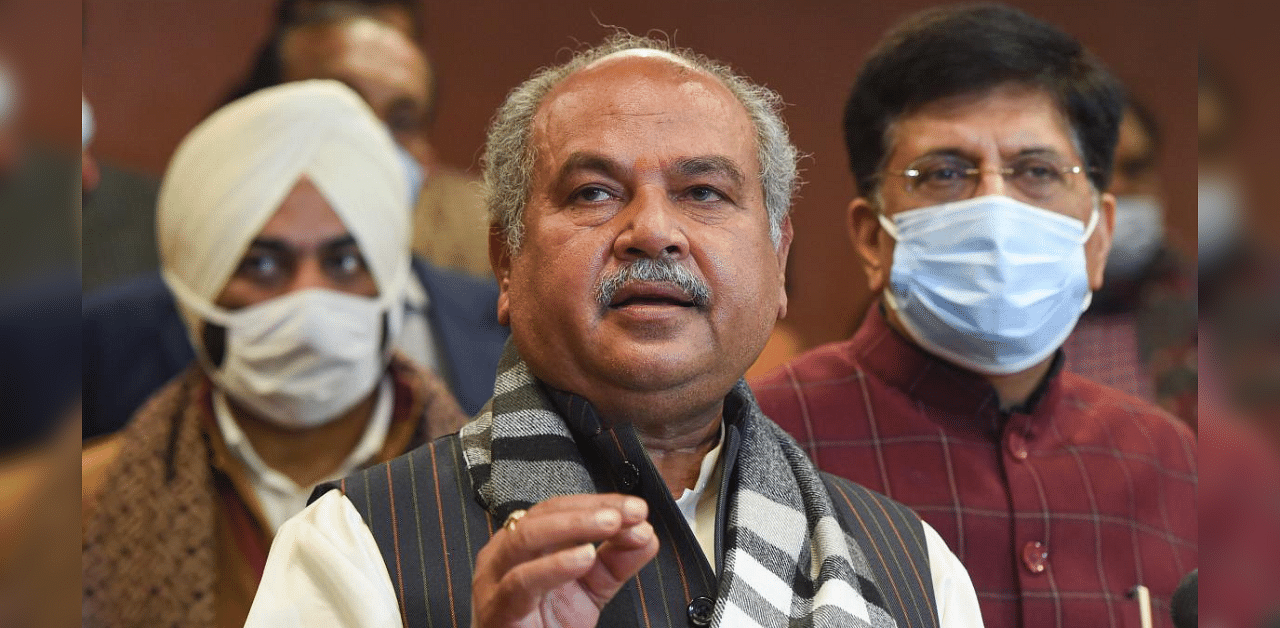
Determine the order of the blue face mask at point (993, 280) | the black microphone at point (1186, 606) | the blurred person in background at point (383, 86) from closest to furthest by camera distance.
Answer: the black microphone at point (1186, 606) → the blue face mask at point (993, 280) → the blurred person in background at point (383, 86)

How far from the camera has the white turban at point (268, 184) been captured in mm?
3225

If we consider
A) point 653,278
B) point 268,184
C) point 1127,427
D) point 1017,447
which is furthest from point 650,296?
point 268,184

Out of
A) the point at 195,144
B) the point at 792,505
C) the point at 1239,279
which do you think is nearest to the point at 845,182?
the point at 195,144

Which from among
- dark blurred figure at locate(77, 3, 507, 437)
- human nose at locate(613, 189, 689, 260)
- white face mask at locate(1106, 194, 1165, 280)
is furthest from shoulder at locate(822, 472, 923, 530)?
white face mask at locate(1106, 194, 1165, 280)

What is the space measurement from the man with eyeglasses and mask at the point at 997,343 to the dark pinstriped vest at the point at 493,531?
0.65m

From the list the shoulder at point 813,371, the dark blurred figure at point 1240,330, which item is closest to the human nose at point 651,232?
the dark blurred figure at point 1240,330

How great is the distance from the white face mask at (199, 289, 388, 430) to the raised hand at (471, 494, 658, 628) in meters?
1.76

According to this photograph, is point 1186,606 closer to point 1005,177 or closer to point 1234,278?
point 1005,177

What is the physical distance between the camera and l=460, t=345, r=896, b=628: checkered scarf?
180 cm

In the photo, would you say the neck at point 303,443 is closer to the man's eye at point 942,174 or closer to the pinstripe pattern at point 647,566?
the pinstripe pattern at point 647,566

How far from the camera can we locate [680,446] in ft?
6.72

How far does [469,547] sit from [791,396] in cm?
111

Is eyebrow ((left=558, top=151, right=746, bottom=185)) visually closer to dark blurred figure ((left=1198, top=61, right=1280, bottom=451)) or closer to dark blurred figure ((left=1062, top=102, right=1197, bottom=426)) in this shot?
dark blurred figure ((left=1198, top=61, right=1280, bottom=451))

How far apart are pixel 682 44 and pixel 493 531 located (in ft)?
7.03
